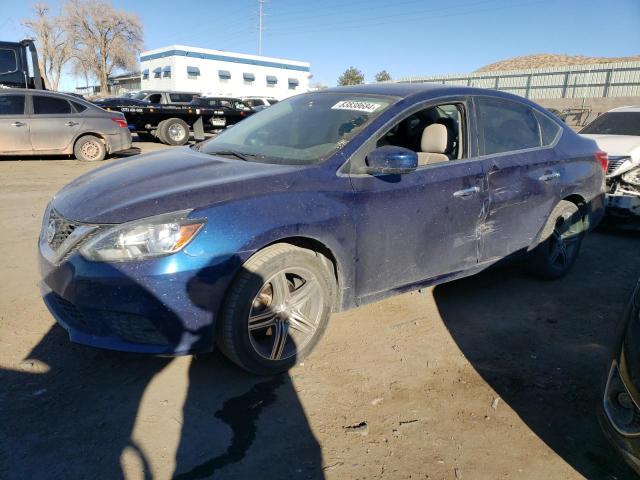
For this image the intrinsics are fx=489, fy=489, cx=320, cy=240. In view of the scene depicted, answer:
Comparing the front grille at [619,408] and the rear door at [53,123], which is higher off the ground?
the rear door at [53,123]

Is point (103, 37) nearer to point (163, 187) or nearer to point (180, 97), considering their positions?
point (180, 97)

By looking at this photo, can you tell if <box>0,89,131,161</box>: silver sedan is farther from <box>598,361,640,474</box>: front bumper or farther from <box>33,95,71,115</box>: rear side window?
<box>598,361,640,474</box>: front bumper

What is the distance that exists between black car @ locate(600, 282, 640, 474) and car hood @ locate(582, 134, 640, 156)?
5274 millimetres

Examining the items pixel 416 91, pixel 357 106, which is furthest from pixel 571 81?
pixel 357 106

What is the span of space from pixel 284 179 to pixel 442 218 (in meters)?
1.19

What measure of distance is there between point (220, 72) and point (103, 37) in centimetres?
1391

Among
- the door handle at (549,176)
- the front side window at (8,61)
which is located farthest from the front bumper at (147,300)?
the front side window at (8,61)

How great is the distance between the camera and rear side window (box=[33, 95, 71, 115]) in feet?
32.9

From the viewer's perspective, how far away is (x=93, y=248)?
8.00ft

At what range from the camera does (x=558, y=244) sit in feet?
14.8

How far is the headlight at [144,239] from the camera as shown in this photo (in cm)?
240

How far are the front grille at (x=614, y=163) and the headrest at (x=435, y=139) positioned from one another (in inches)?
152

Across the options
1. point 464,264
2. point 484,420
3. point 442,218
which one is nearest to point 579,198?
point 464,264

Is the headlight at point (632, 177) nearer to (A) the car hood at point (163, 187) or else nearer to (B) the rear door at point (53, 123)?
(A) the car hood at point (163, 187)
